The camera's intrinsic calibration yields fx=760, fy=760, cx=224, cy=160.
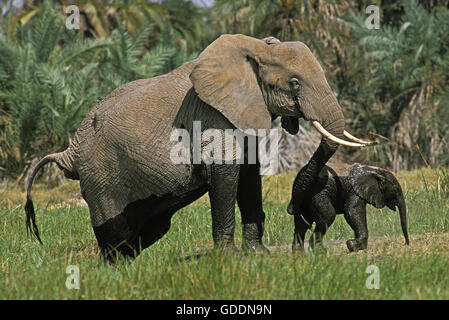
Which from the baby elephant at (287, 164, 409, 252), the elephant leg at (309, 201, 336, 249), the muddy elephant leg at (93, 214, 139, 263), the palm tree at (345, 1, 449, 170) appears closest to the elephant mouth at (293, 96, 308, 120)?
the baby elephant at (287, 164, 409, 252)

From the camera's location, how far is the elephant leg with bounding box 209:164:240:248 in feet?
17.7

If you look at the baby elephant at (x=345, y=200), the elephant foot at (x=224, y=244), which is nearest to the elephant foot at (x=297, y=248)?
the baby elephant at (x=345, y=200)

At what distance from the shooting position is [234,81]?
554 cm

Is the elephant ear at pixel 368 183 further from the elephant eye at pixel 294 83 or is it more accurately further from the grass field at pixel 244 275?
the elephant eye at pixel 294 83

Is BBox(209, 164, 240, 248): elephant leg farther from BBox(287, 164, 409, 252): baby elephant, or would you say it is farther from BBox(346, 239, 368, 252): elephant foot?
BBox(346, 239, 368, 252): elephant foot

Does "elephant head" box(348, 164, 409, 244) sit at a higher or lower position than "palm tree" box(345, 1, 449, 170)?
lower

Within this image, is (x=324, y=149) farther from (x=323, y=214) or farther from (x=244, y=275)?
(x=244, y=275)

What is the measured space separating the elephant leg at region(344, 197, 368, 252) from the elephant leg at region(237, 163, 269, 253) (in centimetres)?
78

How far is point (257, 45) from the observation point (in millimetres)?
5648

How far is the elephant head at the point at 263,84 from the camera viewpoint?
542 centimetres

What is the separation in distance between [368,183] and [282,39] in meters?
11.8

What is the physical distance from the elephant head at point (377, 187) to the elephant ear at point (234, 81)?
1173 millimetres
